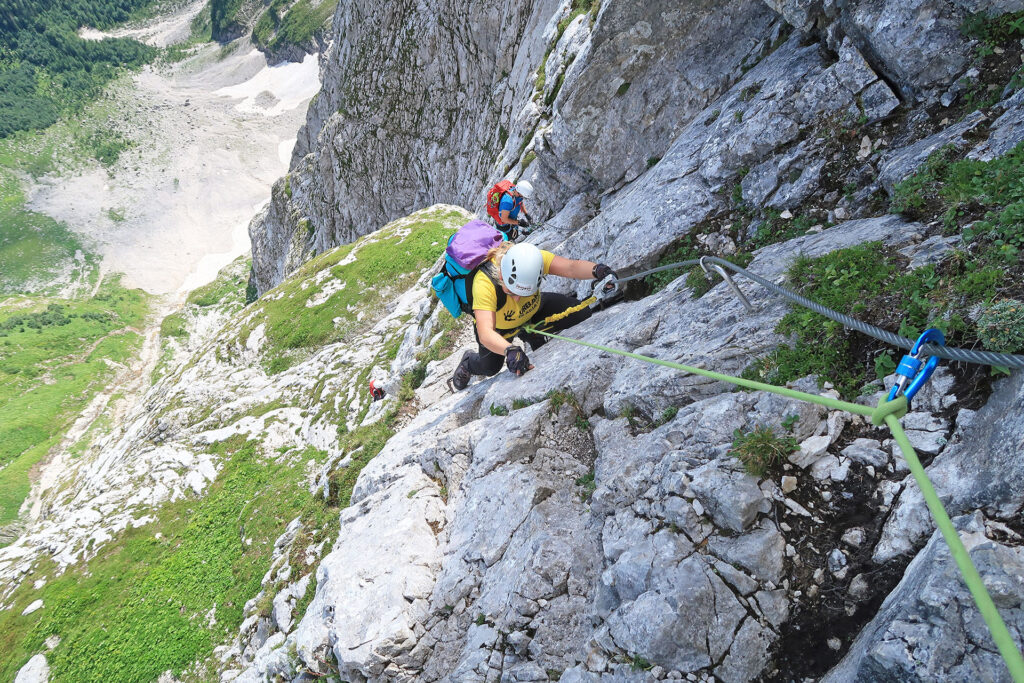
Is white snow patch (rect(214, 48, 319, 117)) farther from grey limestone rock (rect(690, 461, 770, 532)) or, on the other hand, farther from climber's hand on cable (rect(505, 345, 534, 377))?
grey limestone rock (rect(690, 461, 770, 532))

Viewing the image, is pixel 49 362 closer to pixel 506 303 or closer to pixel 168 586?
pixel 168 586

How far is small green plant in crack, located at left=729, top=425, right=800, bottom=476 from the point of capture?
519cm

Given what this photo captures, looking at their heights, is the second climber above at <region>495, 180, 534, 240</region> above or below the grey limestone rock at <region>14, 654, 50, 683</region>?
above

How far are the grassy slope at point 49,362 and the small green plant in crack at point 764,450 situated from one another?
95331 millimetres

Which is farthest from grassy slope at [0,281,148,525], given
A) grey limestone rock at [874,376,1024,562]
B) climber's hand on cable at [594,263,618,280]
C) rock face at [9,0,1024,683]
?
grey limestone rock at [874,376,1024,562]

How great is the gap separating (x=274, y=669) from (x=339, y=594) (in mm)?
2102

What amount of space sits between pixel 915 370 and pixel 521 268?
618cm

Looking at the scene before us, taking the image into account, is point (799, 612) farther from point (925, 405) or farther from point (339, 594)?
point (339, 594)

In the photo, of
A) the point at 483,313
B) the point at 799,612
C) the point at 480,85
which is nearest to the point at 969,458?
the point at 799,612

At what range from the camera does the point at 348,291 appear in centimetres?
3212

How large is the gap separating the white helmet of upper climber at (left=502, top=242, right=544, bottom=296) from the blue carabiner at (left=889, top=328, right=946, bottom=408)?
6.01m

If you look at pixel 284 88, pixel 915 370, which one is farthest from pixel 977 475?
pixel 284 88

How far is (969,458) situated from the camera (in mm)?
4145

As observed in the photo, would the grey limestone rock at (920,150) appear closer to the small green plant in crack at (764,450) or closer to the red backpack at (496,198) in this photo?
the small green plant in crack at (764,450)
